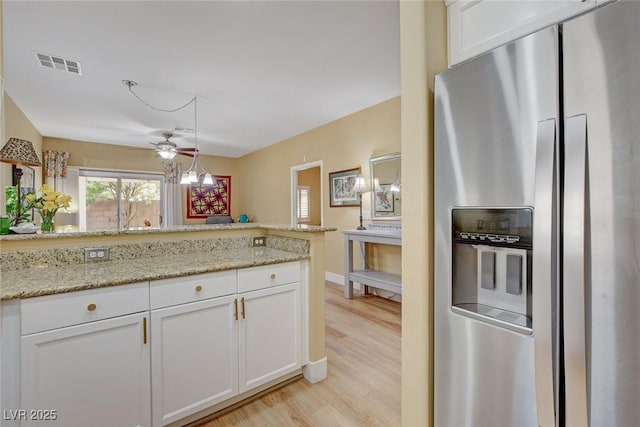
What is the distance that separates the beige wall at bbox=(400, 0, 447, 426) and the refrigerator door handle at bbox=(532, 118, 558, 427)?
0.38 meters

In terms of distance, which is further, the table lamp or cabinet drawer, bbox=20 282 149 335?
the table lamp

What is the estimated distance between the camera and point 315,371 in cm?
210

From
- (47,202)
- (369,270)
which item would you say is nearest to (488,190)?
(47,202)

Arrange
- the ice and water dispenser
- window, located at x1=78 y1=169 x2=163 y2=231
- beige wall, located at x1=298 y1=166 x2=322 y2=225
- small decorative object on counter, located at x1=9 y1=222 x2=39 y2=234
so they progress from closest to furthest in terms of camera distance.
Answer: the ice and water dispenser, small decorative object on counter, located at x1=9 y1=222 x2=39 y2=234, window, located at x1=78 y1=169 x2=163 y2=231, beige wall, located at x1=298 y1=166 x2=322 y2=225

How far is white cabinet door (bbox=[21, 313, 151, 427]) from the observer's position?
1259mm

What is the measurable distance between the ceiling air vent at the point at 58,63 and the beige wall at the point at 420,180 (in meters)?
3.16

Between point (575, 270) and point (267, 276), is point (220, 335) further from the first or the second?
point (575, 270)

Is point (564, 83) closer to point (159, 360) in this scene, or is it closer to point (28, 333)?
point (159, 360)

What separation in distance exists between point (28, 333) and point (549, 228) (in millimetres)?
1955

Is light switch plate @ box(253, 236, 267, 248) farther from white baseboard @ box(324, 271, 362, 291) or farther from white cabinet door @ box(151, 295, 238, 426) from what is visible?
white baseboard @ box(324, 271, 362, 291)

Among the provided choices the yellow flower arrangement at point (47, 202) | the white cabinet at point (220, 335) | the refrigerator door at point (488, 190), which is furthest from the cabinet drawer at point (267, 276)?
the yellow flower arrangement at point (47, 202)

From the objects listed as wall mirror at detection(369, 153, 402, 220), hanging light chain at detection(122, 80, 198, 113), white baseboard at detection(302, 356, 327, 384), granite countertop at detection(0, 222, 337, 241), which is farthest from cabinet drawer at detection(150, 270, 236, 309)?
hanging light chain at detection(122, 80, 198, 113)

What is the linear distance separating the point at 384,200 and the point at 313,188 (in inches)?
176

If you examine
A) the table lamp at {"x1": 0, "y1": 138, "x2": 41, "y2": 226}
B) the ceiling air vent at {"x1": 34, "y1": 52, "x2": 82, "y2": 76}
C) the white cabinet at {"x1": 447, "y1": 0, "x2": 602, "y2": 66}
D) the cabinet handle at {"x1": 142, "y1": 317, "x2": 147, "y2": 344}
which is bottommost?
the cabinet handle at {"x1": 142, "y1": 317, "x2": 147, "y2": 344}
